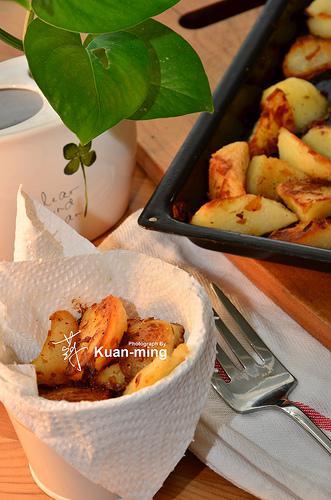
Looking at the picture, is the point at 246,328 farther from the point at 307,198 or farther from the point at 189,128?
the point at 189,128

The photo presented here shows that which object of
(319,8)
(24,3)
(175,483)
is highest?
(24,3)

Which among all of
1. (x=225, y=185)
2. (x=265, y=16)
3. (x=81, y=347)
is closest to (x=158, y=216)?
(x=225, y=185)

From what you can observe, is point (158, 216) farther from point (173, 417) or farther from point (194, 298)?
point (173, 417)

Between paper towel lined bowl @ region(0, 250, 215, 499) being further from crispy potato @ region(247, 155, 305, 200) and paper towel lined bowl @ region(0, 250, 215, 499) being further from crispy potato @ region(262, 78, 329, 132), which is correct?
crispy potato @ region(262, 78, 329, 132)

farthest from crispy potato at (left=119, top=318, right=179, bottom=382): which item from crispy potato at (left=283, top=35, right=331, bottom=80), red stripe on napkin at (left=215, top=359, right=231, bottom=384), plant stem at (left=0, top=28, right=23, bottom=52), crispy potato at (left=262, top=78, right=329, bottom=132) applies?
crispy potato at (left=283, top=35, right=331, bottom=80)

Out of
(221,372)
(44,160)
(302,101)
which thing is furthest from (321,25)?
(221,372)
